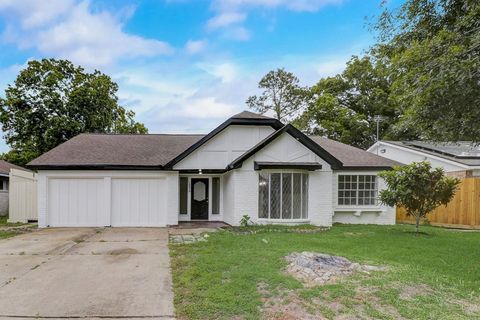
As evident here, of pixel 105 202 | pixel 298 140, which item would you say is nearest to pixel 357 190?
pixel 298 140

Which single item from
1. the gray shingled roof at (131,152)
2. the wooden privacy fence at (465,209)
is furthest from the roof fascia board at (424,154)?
the gray shingled roof at (131,152)

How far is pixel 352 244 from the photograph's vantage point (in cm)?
986

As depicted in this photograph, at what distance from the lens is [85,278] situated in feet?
21.4

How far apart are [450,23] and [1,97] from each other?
29.8 m

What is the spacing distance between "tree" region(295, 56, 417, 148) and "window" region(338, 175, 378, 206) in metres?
16.0

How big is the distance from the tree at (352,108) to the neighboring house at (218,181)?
15.6 meters

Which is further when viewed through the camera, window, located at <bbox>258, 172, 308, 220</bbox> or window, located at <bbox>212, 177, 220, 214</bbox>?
window, located at <bbox>212, 177, 220, 214</bbox>

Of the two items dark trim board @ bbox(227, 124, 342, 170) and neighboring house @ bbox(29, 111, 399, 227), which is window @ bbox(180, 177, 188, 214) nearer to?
neighboring house @ bbox(29, 111, 399, 227)

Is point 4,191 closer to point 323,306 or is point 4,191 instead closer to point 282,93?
point 323,306

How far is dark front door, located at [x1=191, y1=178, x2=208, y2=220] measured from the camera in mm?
16203

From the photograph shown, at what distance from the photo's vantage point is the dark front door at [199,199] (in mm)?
16203

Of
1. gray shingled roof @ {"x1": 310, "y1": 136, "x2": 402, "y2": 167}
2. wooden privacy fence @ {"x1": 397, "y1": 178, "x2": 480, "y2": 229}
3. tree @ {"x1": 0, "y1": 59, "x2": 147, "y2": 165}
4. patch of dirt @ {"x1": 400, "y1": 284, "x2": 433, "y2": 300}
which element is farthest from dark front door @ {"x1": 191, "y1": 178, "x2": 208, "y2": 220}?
tree @ {"x1": 0, "y1": 59, "x2": 147, "y2": 165}

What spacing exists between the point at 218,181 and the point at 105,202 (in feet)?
15.6

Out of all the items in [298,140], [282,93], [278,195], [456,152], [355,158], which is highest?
Answer: [282,93]
